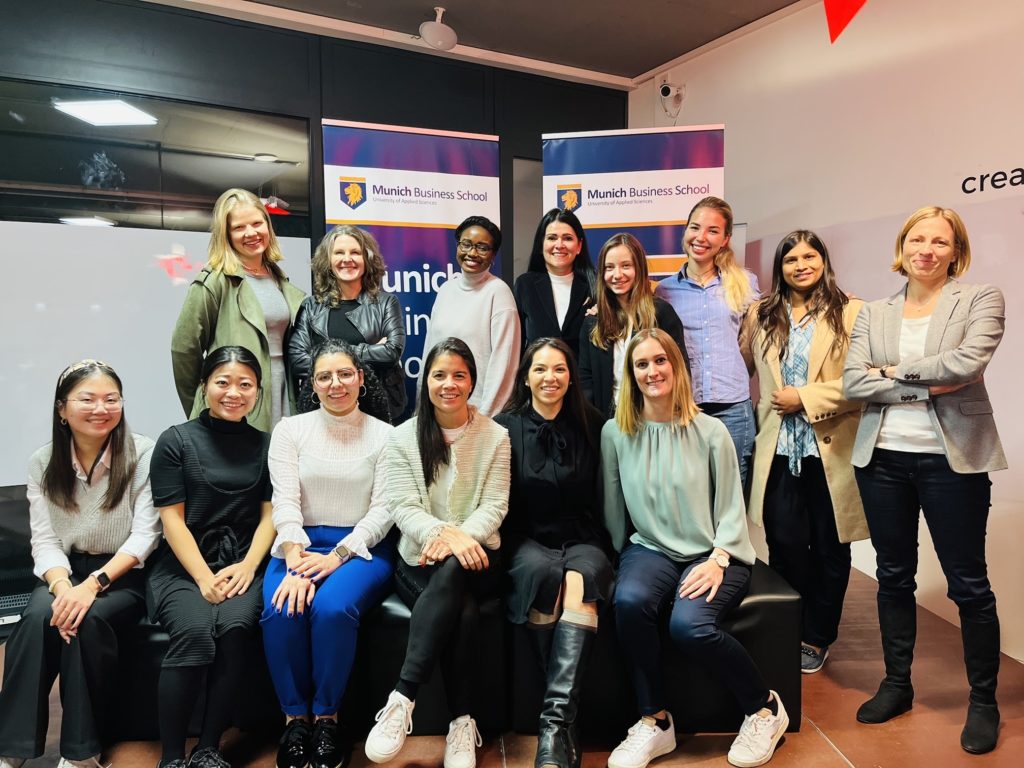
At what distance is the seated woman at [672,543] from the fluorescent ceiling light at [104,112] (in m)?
3.26

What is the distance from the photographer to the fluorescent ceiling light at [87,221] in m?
3.73

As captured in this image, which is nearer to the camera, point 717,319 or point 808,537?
point 808,537

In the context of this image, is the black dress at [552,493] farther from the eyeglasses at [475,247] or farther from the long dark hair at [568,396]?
the eyeglasses at [475,247]

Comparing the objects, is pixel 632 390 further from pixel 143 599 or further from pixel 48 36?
pixel 48 36

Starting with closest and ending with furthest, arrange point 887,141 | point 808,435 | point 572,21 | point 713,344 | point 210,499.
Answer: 1. point 210,499
2. point 808,435
3. point 713,344
4. point 887,141
5. point 572,21

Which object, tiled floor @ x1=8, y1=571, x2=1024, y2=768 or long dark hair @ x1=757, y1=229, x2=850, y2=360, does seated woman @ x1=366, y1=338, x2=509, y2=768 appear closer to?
tiled floor @ x1=8, y1=571, x2=1024, y2=768

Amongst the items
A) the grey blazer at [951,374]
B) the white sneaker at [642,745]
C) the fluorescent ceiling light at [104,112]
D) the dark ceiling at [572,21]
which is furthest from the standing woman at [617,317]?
the fluorescent ceiling light at [104,112]

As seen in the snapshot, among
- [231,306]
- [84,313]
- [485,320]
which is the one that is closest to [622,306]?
[485,320]

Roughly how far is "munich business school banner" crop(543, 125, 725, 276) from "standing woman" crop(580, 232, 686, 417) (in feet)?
4.43

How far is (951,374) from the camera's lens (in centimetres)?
212

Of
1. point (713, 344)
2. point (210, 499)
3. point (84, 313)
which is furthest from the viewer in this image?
point (84, 313)

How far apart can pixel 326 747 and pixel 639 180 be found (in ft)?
10.6

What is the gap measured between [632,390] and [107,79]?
3401 millimetres

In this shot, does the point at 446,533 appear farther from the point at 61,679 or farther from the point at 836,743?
the point at 836,743
